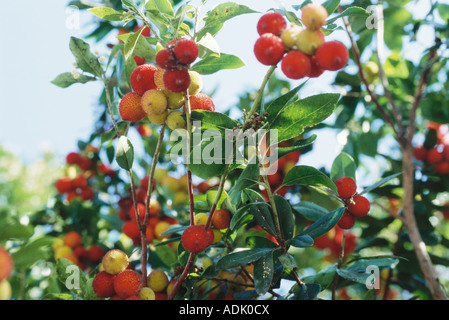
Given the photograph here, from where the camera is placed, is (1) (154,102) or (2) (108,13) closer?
(1) (154,102)

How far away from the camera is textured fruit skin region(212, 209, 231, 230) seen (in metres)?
1.31

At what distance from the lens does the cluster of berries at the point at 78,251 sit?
2020mm

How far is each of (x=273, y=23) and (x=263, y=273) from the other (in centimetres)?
62

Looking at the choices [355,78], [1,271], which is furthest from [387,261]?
[355,78]

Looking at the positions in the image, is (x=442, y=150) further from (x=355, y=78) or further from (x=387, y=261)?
(x=387, y=261)

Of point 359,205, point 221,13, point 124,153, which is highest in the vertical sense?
point 221,13

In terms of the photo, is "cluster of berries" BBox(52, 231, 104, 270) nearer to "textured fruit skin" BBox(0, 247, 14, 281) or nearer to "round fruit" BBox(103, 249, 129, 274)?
"round fruit" BBox(103, 249, 129, 274)

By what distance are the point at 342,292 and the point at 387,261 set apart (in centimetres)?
115

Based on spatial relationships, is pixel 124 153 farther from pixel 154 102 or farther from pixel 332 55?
pixel 332 55

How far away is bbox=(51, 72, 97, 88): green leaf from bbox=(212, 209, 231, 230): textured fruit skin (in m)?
0.58

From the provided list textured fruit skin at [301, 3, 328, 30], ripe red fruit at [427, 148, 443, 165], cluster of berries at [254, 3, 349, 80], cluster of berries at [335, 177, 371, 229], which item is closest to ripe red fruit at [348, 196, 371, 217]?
cluster of berries at [335, 177, 371, 229]

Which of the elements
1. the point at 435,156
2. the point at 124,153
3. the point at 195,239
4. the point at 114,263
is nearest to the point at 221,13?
the point at 124,153

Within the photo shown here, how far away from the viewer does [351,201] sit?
49.1 inches

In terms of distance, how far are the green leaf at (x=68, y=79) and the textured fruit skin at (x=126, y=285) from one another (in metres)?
0.62
